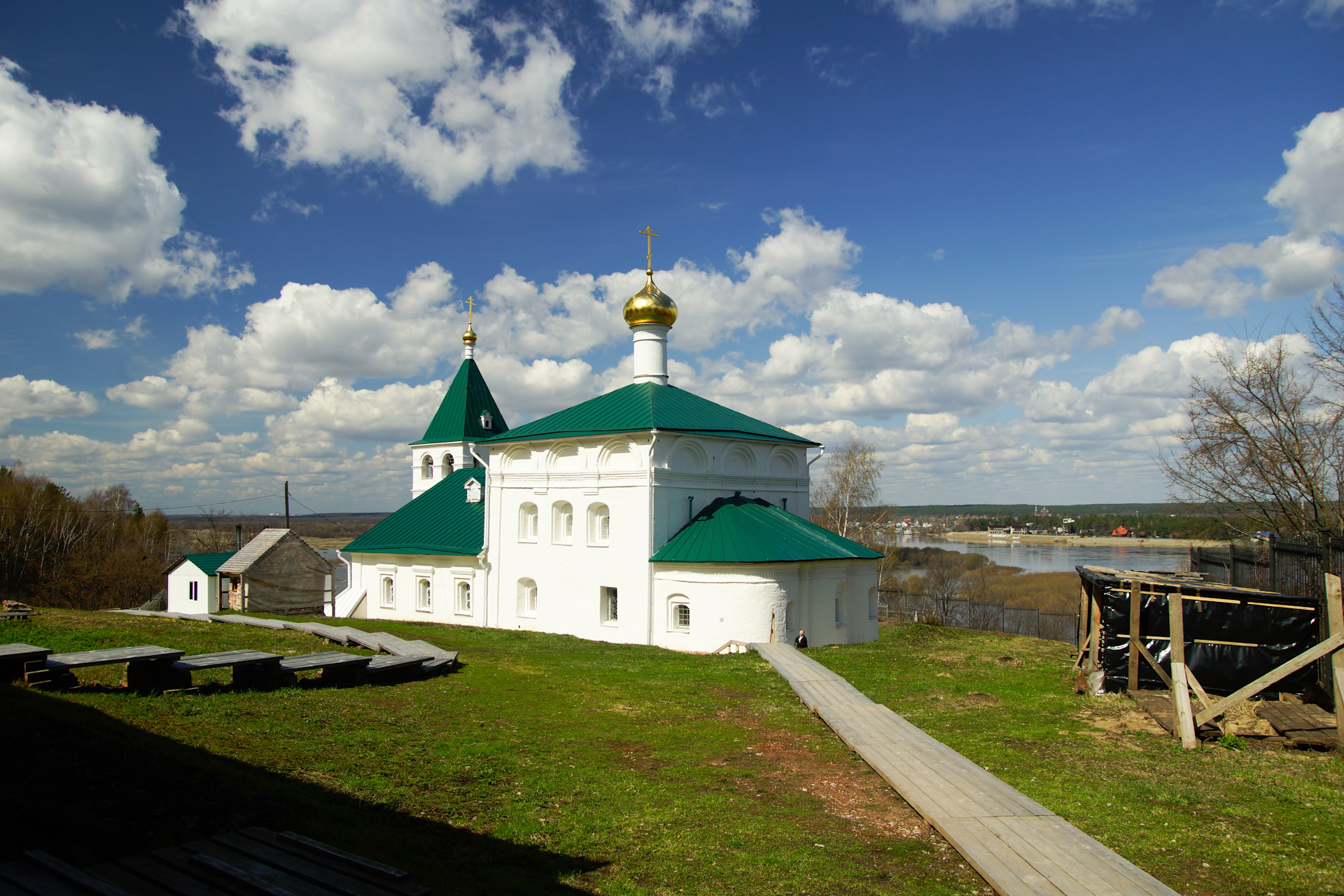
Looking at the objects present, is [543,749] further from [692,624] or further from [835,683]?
[692,624]

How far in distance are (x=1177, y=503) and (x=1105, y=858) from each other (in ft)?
54.2

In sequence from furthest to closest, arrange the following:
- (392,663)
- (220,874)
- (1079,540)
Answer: (1079,540) < (392,663) < (220,874)

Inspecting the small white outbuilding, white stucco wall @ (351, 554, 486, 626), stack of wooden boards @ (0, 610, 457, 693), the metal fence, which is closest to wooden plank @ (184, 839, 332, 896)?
stack of wooden boards @ (0, 610, 457, 693)

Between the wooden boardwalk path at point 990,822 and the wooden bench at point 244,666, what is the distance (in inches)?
256

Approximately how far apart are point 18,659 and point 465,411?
24.8 m

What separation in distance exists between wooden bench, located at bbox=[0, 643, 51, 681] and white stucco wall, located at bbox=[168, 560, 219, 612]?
2908 cm

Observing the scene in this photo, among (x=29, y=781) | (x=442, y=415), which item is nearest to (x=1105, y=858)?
(x=29, y=781)

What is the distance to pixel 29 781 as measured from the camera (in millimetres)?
4406

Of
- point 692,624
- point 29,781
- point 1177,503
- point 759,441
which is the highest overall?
point 759,441

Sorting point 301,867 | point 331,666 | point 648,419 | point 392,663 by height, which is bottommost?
point 392,663

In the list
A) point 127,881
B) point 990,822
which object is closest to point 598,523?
point 990,822

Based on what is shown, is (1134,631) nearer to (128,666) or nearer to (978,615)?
(128,666)

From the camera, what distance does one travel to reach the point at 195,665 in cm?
829

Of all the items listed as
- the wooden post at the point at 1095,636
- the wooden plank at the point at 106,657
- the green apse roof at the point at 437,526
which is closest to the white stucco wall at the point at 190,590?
the green apse roof at the point at 437,526
